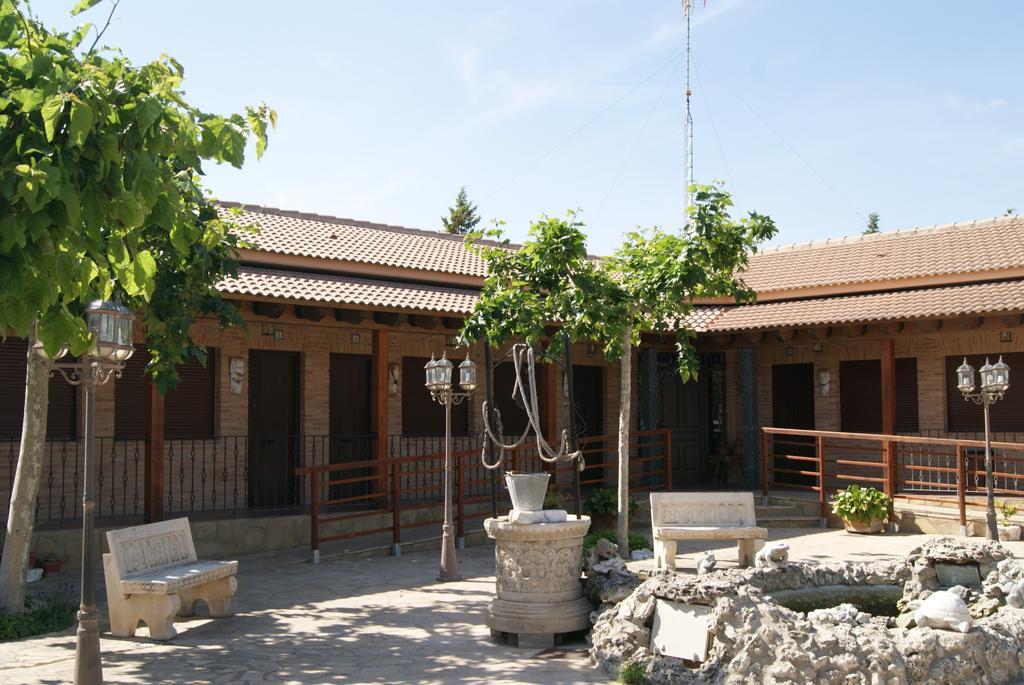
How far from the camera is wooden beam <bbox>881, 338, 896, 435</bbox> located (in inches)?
600

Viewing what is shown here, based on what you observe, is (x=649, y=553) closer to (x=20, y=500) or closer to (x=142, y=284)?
(x=20, y=500)

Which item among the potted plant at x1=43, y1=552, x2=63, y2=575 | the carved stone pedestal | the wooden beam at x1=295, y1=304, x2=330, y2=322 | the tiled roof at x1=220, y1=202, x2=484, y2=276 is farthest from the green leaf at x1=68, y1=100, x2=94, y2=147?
the tiled roof at x1=220, y1=202, x2=484, y2=276

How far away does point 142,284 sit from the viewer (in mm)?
4969

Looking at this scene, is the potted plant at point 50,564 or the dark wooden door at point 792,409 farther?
the dark wooden door at point 792,409

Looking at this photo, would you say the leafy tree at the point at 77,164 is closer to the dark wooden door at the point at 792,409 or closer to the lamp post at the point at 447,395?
the lamp post at the point at 447,395

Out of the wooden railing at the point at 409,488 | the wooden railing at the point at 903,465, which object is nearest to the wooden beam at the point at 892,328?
the wooden railing at the point at 903,465

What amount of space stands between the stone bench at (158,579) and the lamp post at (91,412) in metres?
1.50

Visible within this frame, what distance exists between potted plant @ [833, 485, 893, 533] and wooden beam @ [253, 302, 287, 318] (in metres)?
7.96

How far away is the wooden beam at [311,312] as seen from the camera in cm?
1308

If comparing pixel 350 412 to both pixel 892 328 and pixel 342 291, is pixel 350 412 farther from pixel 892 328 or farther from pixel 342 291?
pixel 892 328

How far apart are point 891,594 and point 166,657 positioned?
5.82m

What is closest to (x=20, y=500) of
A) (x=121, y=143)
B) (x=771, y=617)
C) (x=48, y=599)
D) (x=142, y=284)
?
(x=48, y=599)

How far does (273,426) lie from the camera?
14.3m

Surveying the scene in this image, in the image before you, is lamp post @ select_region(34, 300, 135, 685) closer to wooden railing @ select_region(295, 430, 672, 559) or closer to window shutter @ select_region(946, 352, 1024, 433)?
wooden railing @ select_region(295, 430, 672, 559)
